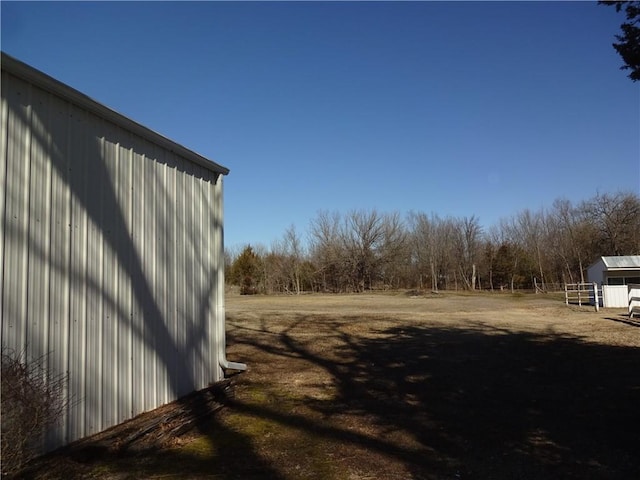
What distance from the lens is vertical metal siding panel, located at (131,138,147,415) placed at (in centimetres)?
544

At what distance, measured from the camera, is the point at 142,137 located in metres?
5.87

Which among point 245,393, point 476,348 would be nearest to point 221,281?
point 245,393

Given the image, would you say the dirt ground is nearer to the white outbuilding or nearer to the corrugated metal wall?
the corrugated metal wall

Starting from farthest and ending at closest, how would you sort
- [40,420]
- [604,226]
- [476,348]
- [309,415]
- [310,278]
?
[310,278] < [604,226] < [476,348] < [309,415] < [40,420]

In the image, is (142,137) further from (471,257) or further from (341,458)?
(471,257)

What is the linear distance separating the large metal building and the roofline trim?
0.04 feet

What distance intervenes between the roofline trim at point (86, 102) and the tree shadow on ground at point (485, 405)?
3700 mm

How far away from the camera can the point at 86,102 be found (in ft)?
15.8

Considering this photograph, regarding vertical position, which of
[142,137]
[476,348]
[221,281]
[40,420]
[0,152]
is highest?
[142,137]

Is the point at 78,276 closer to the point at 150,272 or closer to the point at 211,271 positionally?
the point at 150,272

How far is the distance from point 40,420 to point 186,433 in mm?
2340

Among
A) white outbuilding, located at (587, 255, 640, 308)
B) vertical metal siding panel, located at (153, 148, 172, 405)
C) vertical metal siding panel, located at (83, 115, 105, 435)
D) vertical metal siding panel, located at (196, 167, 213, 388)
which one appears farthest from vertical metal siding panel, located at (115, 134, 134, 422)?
white outbuilding, located at (587, 255, 640, 308)

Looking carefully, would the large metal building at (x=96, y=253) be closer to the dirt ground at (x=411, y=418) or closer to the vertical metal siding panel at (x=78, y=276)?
the vertical metal siding panel at (x=78, y=276)

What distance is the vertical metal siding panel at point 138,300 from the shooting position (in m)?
5.44
